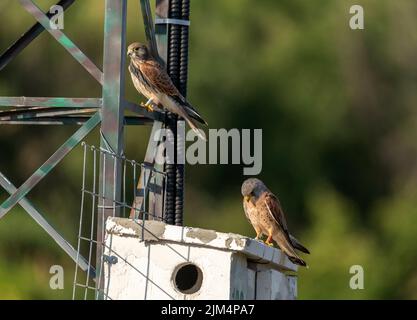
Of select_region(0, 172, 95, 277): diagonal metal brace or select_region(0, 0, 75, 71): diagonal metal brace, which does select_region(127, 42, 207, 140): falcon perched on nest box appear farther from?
select_region(0, 172, 95, 277): diagonal metal brace

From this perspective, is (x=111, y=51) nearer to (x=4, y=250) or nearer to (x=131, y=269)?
(x=131, y=269)

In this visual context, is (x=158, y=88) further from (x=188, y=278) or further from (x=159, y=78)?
(x=188, y=278)

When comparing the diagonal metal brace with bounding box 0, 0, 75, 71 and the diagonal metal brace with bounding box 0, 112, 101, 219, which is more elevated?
the diagonal metal brace with bounding box 0, 0, 75, 71

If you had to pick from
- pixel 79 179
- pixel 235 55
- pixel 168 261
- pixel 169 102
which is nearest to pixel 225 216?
pixel 79 179

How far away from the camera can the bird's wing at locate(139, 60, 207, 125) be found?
39.2 ft

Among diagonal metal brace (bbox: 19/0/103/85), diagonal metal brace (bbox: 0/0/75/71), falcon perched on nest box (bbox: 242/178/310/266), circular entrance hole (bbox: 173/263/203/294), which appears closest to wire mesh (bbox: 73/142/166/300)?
circular entrance hole (bbox: 173/263/203/294)

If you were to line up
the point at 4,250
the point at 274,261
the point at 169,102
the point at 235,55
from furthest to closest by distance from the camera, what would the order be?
the point at 235,55 < the point at 4,250 < the point at 169,102 < the point at 274,261

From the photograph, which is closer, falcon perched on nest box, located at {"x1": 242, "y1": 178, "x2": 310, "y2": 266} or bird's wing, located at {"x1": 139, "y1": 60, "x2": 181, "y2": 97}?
bird's wing, located at {"x1": 139, "y1": 60, "x2": 181, "y2": 97}

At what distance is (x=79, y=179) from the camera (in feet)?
71.7

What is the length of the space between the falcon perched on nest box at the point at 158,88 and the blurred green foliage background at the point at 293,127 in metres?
7.32

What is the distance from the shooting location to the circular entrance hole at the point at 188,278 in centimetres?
1023

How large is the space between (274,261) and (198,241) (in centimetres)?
79

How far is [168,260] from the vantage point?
10227mm

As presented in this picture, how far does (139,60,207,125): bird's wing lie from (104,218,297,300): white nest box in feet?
6.14
